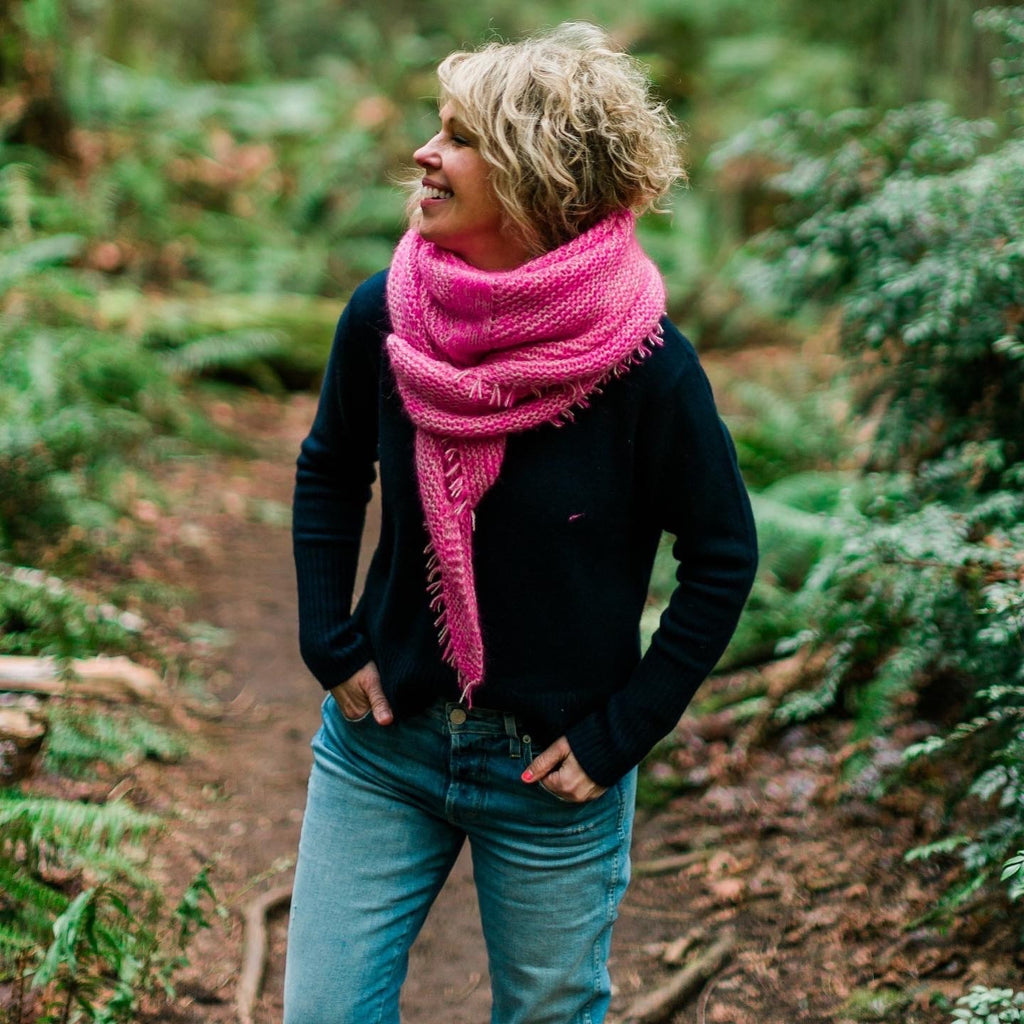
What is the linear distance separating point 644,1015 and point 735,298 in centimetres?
802

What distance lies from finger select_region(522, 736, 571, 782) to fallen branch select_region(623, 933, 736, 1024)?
4.73 ft

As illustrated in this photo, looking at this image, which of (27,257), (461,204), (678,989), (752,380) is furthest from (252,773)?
(752,380)

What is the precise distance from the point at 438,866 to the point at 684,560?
0.77 meters

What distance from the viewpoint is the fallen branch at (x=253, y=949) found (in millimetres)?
3008

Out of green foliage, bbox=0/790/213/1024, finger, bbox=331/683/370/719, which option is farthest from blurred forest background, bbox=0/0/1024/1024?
finger, bbox=331/683/370/719

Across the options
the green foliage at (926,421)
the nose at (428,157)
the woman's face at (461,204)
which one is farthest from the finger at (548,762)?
the green foliage at (926,421)

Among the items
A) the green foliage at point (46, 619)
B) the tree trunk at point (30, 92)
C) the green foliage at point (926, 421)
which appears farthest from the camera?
the tree trunk at point (30, 92)

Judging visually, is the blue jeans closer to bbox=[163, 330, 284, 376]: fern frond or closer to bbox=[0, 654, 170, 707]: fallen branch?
bbox=[0, 654, 170, 707]: fallen branch

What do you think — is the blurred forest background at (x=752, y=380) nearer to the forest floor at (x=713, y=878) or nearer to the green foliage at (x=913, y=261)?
the green foliage at (x=913, y=261)

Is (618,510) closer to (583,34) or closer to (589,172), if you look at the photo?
(589,172)

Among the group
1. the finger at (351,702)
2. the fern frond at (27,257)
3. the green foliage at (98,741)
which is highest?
the fern frond at (27,257)

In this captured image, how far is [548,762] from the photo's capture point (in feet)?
6.41

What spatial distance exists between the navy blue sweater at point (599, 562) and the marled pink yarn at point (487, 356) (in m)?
0.05

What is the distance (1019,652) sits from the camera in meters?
3.04
